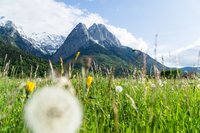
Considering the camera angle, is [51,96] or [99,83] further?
[99,83]

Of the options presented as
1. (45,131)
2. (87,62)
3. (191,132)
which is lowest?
(191,132)

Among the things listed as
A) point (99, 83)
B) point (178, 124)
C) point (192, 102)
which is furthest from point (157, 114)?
point (99, 83)

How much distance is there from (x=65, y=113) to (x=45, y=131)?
0.06 meters

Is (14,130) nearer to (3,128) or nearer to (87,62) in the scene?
(3,128)

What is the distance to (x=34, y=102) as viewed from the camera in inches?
24.1

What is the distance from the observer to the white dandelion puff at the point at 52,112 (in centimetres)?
60

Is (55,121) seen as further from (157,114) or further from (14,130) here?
(157,114)

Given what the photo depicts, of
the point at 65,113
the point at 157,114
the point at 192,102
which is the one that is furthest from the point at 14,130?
the point at 192,102

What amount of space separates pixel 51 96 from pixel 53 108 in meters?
0.02

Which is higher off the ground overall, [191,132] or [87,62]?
[87,62]

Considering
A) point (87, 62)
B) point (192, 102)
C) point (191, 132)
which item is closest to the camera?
point (87, 62)

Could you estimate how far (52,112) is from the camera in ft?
2.04

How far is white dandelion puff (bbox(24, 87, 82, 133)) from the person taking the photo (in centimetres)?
60

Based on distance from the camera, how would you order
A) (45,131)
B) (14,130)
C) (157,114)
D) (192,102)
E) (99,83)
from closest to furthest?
(45,131) → (14,130) → (157,114) → (192,102) → (99,83)
